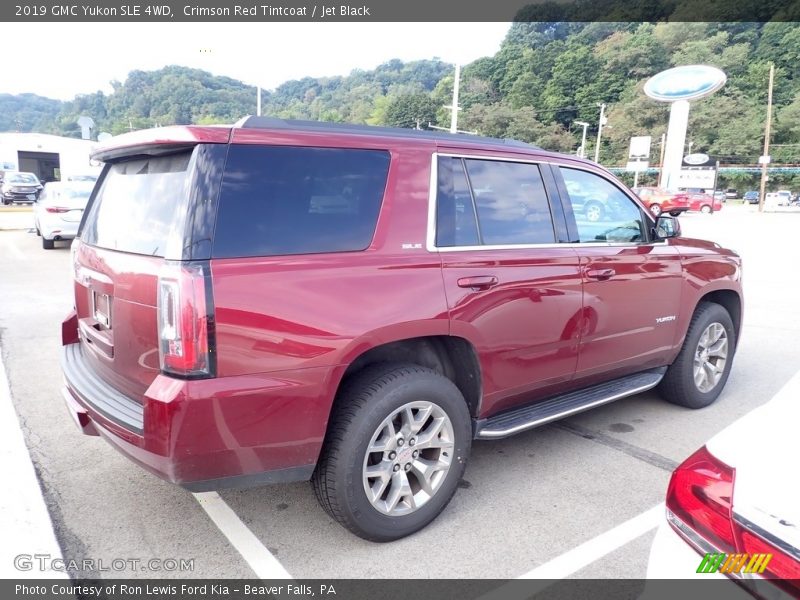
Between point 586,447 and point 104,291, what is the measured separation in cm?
311

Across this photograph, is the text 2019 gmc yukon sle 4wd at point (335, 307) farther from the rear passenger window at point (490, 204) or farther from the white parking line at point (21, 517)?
the white parking line at point (21, 517)

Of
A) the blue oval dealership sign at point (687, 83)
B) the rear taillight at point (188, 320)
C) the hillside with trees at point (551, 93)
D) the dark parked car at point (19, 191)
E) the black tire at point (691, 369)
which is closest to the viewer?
the rear taillight at point (188, 320)

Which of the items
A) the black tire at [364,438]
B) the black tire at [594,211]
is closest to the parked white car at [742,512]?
the black tire at [364,438]

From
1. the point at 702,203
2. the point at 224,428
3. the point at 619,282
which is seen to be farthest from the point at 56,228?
the point at 702,203

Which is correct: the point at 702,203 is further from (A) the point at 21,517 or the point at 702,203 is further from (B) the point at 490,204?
(A) the point at 21,517

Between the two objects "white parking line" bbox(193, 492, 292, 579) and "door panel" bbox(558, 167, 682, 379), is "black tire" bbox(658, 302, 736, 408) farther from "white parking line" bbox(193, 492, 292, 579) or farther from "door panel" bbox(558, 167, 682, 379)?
"white parking line" bbox(193, 492, 292, 579)

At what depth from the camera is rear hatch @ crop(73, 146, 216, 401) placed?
2344mm

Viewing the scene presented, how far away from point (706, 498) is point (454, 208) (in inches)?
73.3

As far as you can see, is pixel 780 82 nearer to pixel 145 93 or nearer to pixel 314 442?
pixel 145 93

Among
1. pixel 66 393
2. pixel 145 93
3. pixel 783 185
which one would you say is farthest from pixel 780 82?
pixel 66 393

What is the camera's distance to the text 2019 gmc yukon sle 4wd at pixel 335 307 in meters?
2.25

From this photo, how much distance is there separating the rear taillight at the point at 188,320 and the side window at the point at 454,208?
3.93 ft

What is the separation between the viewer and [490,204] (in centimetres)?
320

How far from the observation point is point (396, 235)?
8.93 feet
